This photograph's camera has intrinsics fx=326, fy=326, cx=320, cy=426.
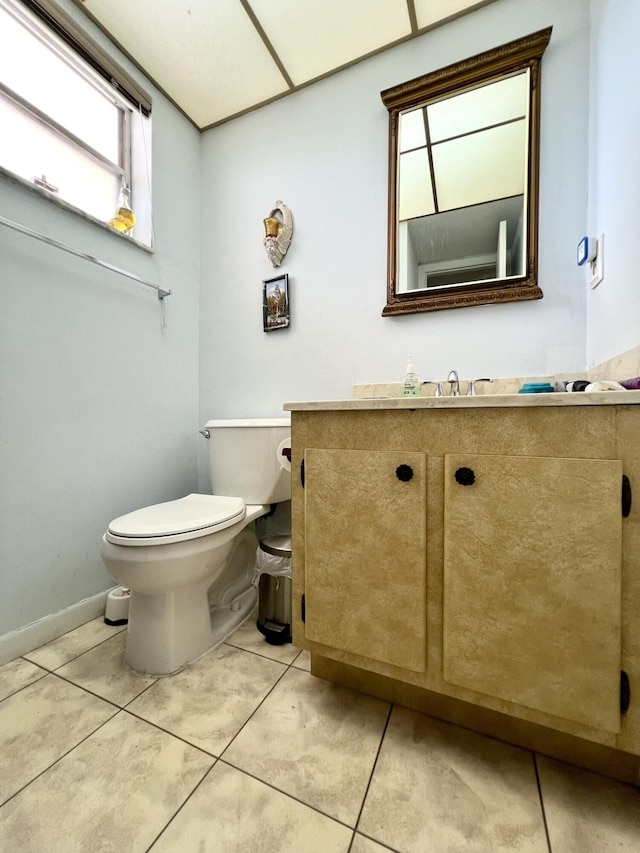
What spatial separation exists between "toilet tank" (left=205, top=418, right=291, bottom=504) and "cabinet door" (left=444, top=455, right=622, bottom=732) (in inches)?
29.2

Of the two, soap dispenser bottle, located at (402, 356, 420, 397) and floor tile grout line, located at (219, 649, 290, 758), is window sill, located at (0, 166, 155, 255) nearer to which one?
soap dispenser bottle, located at (402, 356, 420, 397)

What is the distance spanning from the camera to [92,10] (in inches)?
47.6

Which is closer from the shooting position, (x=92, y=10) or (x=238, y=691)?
(x=238, y=691)

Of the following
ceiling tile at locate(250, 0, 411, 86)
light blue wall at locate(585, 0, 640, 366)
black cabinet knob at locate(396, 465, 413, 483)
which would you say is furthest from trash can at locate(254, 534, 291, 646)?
ceiling tile at locate(250, 0, 411, 86)

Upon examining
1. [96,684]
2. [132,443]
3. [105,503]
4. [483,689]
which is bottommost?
[96,684]

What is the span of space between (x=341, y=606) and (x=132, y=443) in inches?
43.2

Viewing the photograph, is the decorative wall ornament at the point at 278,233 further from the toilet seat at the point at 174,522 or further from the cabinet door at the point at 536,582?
the cabinet door at the point at 536,582

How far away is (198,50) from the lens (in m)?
1.36

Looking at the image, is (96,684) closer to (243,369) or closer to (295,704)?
(295,704)

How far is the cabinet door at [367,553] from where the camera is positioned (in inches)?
27.4

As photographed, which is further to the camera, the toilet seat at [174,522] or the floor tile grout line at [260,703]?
the toilet seat at [174,522]

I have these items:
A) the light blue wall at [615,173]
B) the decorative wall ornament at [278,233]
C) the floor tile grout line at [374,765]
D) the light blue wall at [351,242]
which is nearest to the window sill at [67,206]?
the light blue wall at [351,242]

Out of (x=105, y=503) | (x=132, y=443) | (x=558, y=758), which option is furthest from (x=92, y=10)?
(x=558, y=758)

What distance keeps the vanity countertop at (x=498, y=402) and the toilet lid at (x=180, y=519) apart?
0.48 metres
